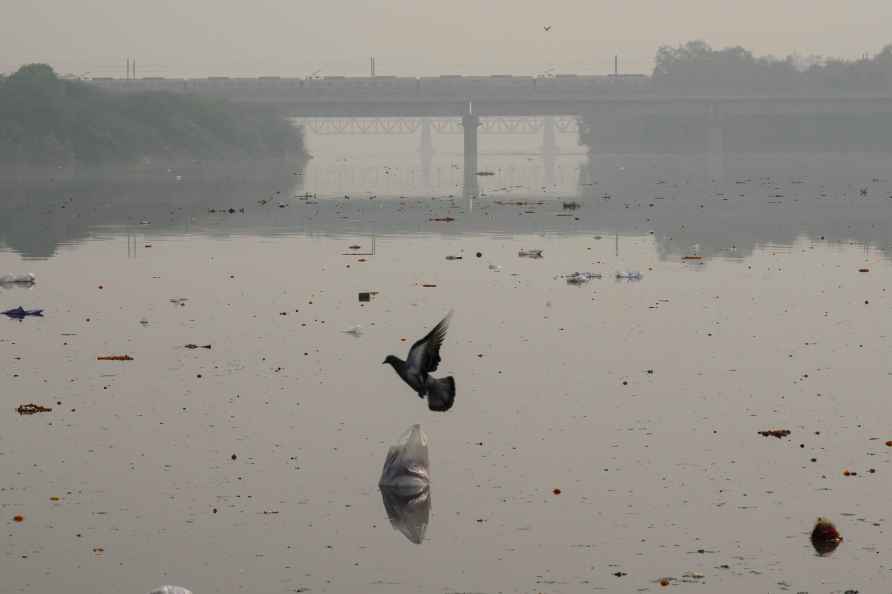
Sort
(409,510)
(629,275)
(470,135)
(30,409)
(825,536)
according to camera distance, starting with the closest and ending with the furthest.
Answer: (825,536), (409,510), (30,409), (629,275), (470,135)

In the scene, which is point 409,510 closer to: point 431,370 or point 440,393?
point 440,393

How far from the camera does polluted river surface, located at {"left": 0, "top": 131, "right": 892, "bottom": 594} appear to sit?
11797mm

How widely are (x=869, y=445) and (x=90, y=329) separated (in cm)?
1237

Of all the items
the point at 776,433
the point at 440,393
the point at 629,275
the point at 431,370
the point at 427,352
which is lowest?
the point at 776,433

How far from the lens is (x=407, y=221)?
166 ft

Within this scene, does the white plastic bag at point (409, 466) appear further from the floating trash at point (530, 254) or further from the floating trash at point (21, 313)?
the floating trash at point (530, 254)

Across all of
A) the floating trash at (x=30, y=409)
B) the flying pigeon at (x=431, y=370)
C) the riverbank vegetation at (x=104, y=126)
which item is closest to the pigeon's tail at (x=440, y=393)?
the flying pigeon at (x=431, y=370)

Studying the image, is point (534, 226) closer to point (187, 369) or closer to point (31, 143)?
point (187, 369)

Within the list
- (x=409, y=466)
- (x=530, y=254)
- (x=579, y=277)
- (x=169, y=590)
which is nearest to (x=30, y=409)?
(x=409, y=466)

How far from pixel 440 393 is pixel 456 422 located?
10.6ft

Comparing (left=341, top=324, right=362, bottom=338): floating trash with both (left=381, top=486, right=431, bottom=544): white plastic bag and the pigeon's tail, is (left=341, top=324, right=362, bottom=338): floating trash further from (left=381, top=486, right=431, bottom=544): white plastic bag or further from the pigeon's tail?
the pigeon's tail

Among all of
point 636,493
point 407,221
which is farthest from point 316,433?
point 407,221

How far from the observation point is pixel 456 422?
1655 centimetres

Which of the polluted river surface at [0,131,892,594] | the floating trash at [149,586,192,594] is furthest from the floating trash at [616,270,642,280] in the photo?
the floating trash at [149,586,192,594]
